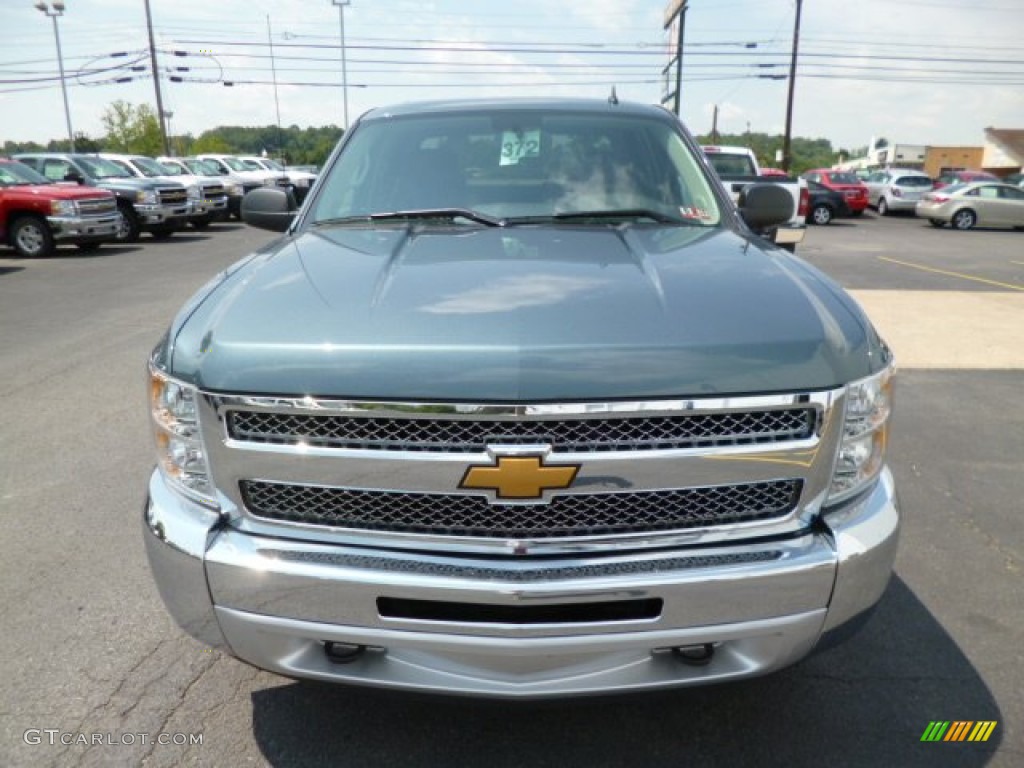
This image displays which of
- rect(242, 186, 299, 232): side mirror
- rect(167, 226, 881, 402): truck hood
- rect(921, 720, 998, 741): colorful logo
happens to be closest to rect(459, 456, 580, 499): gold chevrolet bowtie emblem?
rect(167, 226, 881, 402): truck hood

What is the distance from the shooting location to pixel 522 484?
1.81 metres

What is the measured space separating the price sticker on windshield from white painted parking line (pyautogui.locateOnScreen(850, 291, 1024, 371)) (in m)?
4.82

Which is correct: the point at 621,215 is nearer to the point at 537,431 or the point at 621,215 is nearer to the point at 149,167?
the point at 537,431

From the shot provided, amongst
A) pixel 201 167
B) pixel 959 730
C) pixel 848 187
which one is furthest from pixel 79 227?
pixel 848 187

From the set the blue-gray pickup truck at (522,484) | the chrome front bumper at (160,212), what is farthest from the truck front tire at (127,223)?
the blue-gray pickup truck at (522,484)

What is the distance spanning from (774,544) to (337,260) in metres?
1.51

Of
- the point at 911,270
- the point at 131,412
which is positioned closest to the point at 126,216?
the point at 131,412

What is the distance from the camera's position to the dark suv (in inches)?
665

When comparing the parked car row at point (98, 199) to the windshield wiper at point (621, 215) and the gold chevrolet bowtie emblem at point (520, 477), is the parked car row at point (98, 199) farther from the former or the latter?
the gold chevrolet bowtie emblem at point (520, 477)

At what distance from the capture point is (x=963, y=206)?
2391 centimetres

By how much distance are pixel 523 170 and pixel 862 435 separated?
180 centimetres

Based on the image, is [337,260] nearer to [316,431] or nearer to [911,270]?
[316,431]

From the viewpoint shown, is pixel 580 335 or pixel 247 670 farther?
pixel 247 670

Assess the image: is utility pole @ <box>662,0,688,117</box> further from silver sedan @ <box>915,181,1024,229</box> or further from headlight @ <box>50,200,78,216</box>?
headlight @ <box>50,200,78,216</box>
